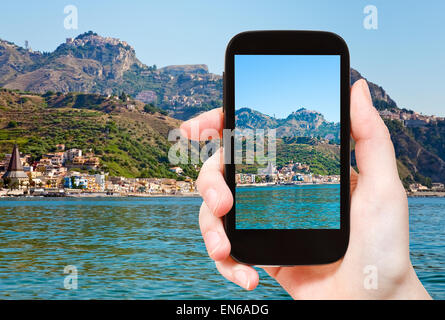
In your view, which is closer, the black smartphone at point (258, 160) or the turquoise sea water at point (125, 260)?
the black smartphone at point (258, 160)

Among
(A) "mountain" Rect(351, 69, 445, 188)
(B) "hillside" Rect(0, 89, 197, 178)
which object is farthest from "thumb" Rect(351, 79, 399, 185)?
(A) "mountain" Rect(351, 69, 445, 188)

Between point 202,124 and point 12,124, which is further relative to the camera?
point 12,124

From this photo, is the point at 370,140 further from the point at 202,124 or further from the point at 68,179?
the point at 68,179

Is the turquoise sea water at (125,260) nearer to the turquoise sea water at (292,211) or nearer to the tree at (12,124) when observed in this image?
the turquoise sea water at (292,211)

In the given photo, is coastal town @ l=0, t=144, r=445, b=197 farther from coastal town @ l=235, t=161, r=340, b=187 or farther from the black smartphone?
the black smartphone

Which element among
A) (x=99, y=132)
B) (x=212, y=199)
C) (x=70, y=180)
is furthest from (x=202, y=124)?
(x=99, y=132)

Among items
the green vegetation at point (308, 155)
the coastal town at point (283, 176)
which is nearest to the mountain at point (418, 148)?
the coastal town at point (283, 176)

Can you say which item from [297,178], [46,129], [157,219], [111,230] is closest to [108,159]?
[46,129]
